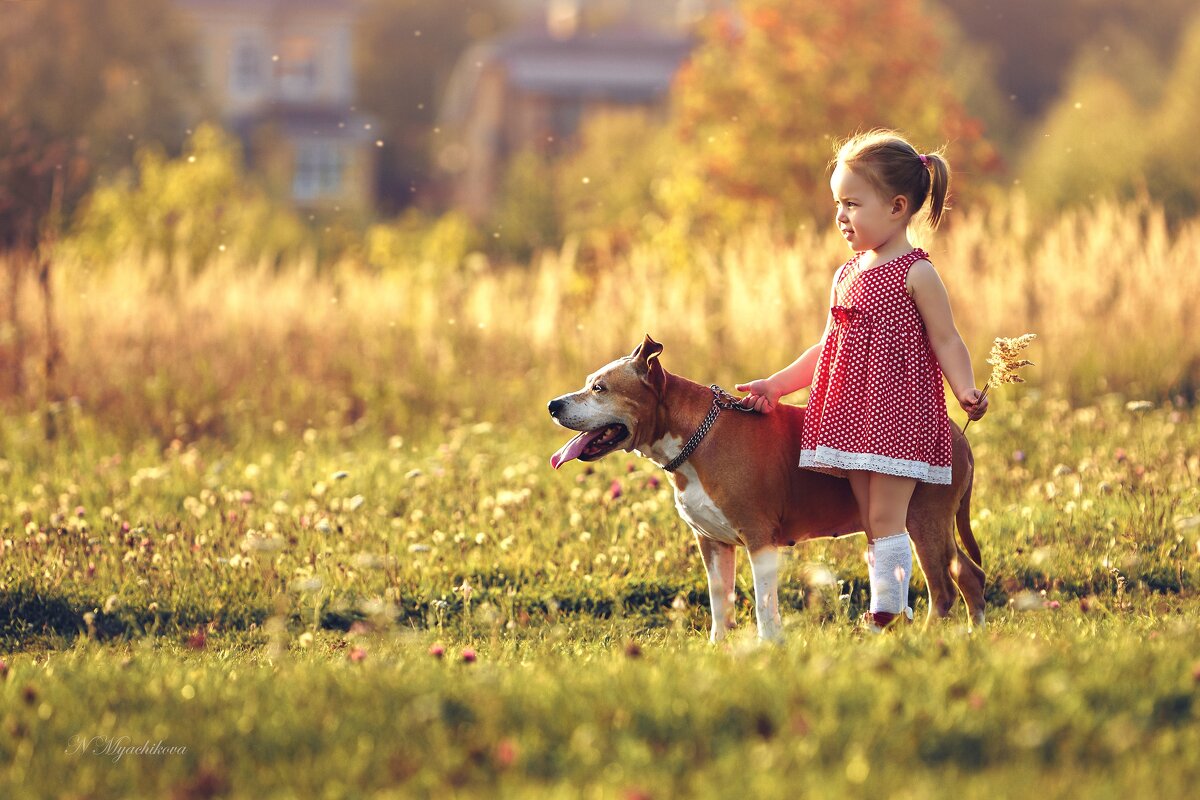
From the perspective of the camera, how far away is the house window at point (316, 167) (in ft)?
181

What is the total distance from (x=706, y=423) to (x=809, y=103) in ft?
53.3

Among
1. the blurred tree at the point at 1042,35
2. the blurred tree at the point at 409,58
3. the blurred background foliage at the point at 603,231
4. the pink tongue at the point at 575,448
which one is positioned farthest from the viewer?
the blurred tree at the point at 409,58

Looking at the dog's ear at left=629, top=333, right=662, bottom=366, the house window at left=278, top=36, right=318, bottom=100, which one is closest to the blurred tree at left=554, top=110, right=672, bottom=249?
the dog's ear at left=629, top=333, right=662, bottom=366

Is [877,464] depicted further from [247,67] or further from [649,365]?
[247,67]

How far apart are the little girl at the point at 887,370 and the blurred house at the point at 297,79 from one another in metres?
48.6

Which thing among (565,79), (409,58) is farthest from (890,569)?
(409,58)

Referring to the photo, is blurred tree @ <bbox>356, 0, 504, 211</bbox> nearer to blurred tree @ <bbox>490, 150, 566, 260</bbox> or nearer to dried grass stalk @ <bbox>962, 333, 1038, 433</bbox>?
blurred tree @ <bbox>490, 150, 566, 260</bbox>

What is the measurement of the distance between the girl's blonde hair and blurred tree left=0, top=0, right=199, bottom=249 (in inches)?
793

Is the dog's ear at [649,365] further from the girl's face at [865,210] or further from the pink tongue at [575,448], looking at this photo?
the girl's face at [865,210]

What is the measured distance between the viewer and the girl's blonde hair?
5383 millimetres

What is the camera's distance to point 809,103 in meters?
20.8
